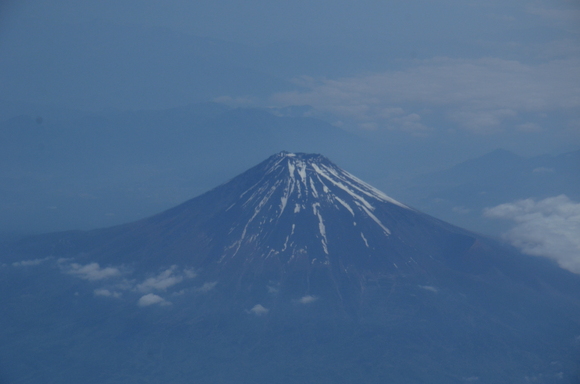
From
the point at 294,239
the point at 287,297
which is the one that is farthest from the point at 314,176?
the point at 287,297

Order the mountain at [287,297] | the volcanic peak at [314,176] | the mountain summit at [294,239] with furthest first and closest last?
the volcanic peak at [314,176] < the mountain summit at [294,239] < the mountain at [287,297]

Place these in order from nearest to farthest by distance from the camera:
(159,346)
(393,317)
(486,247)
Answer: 1. (159,346)
2. (393,317)
3. (486,247)

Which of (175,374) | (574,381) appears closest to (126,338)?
(175,374)

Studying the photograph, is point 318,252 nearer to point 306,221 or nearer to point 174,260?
point 306,221

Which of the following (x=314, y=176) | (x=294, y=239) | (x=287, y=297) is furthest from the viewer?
(x=314, y=176)

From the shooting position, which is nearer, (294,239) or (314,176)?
(294,239)

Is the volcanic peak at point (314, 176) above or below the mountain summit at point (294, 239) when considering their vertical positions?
above

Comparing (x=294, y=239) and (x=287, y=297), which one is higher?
(x=294, y=239)

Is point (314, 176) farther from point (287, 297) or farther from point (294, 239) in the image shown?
point (287, 297)
